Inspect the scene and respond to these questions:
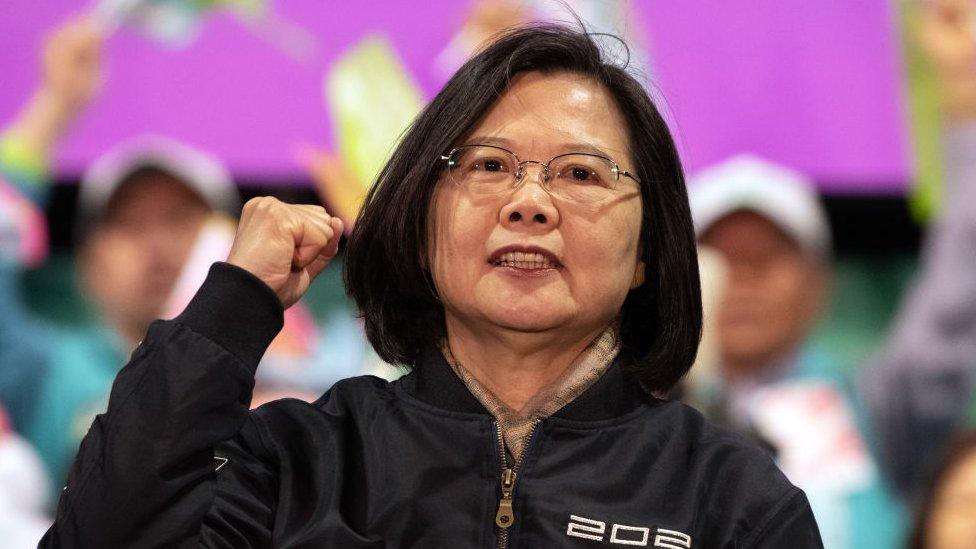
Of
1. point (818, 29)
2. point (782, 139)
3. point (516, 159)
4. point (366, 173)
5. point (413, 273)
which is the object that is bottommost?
point (413, 273)

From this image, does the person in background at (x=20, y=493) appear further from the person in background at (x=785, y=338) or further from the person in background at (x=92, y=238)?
the person in background at (x=785, y=338)

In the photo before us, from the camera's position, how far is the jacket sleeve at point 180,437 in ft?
4.01

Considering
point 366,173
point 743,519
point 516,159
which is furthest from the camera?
point 366,173

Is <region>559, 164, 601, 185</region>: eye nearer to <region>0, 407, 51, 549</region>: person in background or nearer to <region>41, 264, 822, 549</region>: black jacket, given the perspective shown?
<region>41, 264, 822, 549</region>: black jacket

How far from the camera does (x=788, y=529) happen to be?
1.31 metres

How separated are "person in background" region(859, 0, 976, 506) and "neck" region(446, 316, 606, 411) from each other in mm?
2373

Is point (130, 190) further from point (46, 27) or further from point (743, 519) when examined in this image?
point (743, 519)

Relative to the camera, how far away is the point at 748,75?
12.1 feet

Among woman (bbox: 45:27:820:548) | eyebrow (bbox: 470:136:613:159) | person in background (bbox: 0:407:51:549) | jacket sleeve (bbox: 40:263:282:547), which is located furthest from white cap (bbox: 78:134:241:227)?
jacket sleeve (bbox: 40:263:282:547)

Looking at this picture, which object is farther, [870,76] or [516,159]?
[870,76]

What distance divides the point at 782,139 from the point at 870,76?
0.31 metres

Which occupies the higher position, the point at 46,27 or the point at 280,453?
the point at 46,27

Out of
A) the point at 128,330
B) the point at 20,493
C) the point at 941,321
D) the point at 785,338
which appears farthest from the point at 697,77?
the point at 20,493

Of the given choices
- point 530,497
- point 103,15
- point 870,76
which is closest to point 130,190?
point 103,15
